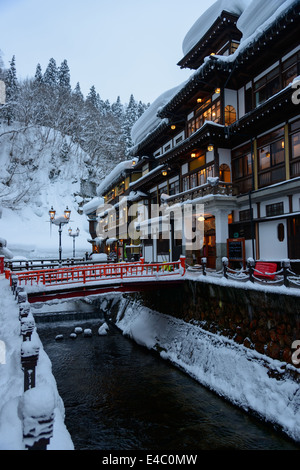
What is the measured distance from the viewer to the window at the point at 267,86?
17.1m

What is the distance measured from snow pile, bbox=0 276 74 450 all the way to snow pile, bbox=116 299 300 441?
6.86m

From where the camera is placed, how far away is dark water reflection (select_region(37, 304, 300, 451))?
Answer: 8.86 meters

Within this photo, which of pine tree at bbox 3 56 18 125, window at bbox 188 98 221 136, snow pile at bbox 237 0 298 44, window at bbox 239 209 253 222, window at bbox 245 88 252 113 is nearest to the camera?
snow pile at bbox 237 0 298 44

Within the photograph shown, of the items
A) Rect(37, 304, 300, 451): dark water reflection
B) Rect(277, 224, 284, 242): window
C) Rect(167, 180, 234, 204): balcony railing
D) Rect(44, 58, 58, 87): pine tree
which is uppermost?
Rect(44, 58, 58, 87): pine tree

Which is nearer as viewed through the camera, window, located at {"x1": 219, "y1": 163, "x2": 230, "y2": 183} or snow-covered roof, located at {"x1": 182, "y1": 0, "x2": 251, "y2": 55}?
window, located at {"x1": 219, "y1": 163, "x2": 230, "y2": 183}

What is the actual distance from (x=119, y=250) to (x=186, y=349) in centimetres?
3080

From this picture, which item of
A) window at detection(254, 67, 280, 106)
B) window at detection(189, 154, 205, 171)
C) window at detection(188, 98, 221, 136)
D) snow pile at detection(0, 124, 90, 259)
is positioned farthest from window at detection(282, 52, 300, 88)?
snow pile at detection(0, 124, 90, 259)

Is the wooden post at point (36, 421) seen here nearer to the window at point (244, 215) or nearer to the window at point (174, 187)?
the window at point (244, 215)

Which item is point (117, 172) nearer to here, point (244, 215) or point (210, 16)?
point (210, 16)

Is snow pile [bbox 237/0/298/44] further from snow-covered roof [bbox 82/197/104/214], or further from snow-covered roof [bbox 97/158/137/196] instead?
snow-covered roof [bbox 82/197/104/214]

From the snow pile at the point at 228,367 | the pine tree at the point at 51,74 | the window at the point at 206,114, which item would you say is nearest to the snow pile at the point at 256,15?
the window at the point at 206,114

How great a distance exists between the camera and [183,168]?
2561 centimetres

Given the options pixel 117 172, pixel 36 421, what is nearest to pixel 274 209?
pixel 36 421
